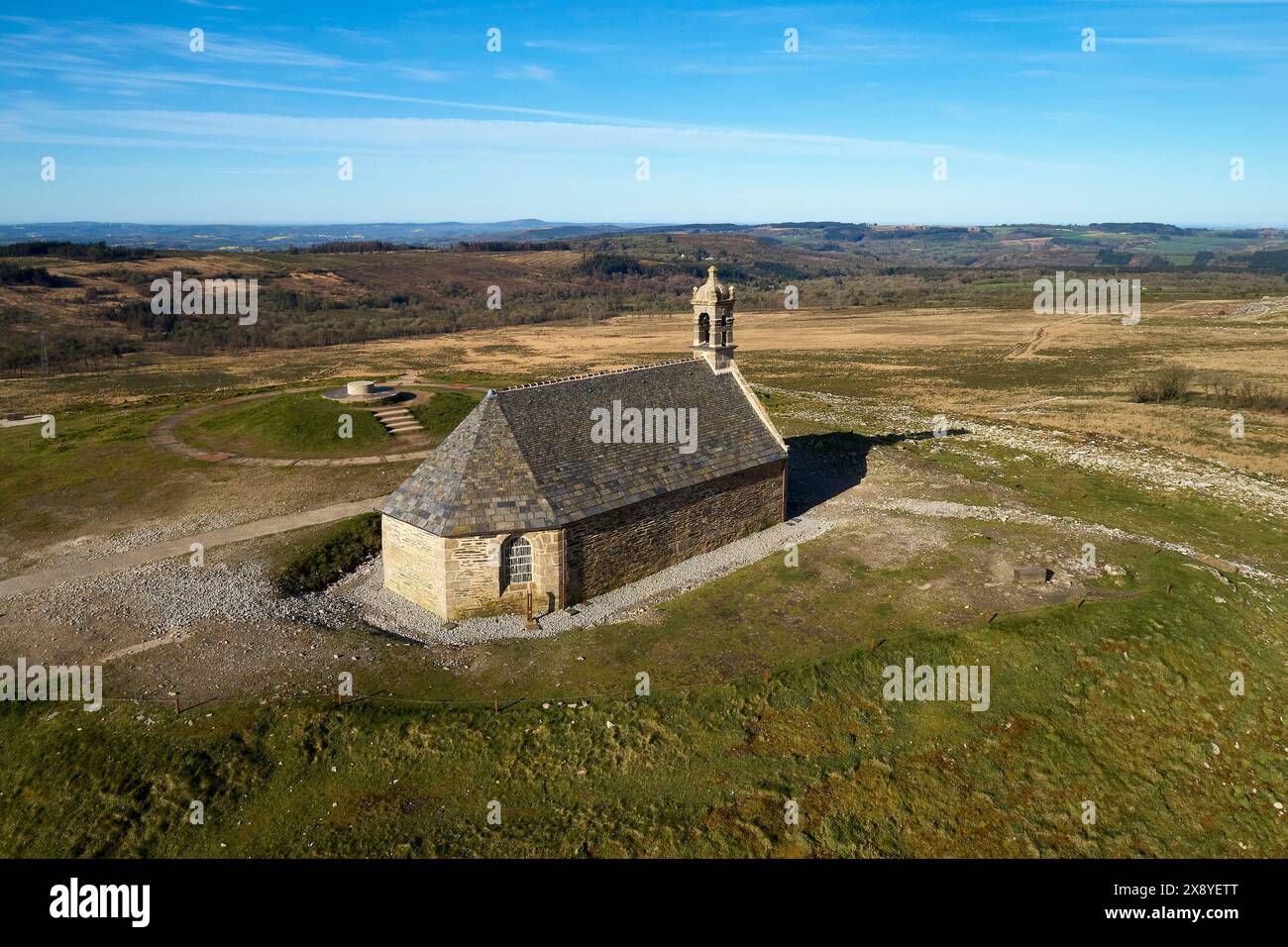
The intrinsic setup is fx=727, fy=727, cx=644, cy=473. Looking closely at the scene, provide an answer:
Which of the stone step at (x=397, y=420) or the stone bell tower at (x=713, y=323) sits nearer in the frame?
the stone bell tower at (x=713, y=323)

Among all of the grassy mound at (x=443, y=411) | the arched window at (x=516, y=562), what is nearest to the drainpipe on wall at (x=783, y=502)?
the arched window at (x=516, y=562)

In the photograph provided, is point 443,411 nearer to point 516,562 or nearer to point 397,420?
point 397,420

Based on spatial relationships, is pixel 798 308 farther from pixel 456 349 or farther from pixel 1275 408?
pixel 1275 408

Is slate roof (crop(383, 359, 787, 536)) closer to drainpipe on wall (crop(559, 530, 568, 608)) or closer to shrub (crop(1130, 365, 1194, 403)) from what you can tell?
drainpipe on wall (crop(559, 530, 568, 608))

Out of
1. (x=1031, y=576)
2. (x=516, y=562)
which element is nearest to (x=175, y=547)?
(x=516, y=562)

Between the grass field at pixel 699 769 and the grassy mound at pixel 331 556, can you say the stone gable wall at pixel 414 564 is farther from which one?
the grass field at pixel 699 769
